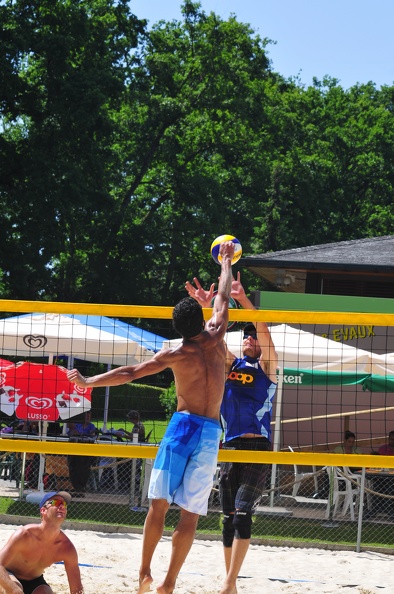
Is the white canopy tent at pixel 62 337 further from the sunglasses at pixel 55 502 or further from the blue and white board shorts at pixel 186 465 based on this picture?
the blue and white board shorts at pixel 186 465

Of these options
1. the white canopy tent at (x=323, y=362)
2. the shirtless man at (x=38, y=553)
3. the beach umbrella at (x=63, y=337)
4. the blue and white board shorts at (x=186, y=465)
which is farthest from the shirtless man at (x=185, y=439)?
the beach umbrella at (x=63, y=337)

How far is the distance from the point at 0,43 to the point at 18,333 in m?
20.0

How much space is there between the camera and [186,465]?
5105 mm

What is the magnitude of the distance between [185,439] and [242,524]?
3.22 feet

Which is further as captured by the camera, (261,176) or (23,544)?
(261,176)

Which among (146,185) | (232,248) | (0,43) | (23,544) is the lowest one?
(23,544)

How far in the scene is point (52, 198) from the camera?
29.3 m

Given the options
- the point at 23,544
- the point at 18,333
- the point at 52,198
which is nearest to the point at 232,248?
the point at 23,544

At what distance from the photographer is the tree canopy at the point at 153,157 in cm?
2988

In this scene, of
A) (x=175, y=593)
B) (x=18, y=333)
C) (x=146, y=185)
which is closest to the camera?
(x=175, y=593)

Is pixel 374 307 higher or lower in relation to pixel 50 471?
higher

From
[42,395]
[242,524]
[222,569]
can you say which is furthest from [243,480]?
[42,395]

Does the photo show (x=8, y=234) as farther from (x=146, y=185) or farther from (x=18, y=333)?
(x=18, y=333)

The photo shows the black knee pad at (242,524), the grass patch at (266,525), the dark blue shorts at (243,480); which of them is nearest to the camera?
the black knee pad at (242,524)
